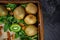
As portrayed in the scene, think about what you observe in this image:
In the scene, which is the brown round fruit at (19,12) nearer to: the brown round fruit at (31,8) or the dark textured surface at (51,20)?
the brown round fruit at (31,8)

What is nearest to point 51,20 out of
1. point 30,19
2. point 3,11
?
point 30,19

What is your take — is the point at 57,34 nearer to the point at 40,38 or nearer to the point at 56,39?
the point at 56,39

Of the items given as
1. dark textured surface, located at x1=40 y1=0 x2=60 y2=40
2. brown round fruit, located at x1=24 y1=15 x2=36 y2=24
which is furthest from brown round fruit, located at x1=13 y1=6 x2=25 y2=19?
dark textured surface, located at x1=40 y1=0 x2=60 y2=40

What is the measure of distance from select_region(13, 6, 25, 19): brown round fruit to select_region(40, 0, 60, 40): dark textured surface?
0.14 m

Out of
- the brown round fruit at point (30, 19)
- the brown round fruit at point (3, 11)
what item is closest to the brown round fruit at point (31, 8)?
the brown round fruit at point (30, 19)

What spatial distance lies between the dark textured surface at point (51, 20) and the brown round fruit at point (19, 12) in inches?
5.4

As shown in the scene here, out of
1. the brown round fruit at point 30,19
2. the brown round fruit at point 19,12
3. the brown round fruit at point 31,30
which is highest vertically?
the brown round fruit at point 19,12

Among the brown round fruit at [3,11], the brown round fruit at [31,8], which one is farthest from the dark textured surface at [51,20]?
the brown round fruit at [3,11]

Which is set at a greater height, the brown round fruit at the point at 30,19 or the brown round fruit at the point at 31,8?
the brown round fruit at the point at 31,8

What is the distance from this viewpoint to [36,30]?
865 millimetres

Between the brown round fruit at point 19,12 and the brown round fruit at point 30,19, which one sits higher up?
the brown round fruit at point 19,12

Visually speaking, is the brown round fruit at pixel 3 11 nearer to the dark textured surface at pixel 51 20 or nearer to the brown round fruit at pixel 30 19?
the brown round fruit at pixel 30 19

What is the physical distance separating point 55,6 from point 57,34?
18 centimetres

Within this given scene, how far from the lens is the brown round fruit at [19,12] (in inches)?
33.9
